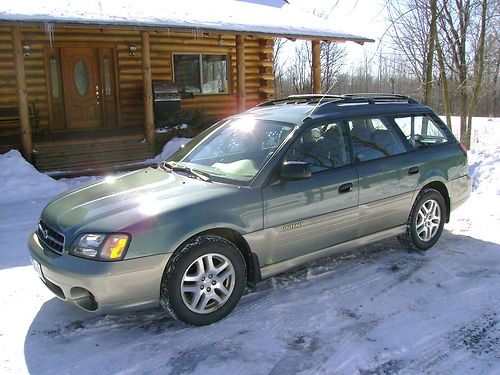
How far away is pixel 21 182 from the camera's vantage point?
833cm

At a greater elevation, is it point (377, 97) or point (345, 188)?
point (377, 97)

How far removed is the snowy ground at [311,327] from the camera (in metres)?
3.08

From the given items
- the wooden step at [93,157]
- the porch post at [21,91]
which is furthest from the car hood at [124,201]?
the wooden step at [93,157]

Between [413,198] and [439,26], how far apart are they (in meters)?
14.2

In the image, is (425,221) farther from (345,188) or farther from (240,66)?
(240,66)

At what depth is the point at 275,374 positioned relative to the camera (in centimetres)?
296

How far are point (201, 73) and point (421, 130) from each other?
995 cm

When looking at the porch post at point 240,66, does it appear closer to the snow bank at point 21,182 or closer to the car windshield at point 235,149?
the snow bank at point 21,182

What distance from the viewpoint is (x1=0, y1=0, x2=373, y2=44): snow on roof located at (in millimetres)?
9000

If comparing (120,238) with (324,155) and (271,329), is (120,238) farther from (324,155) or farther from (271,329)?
(324,155)

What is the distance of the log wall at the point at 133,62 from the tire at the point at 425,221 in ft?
24.9

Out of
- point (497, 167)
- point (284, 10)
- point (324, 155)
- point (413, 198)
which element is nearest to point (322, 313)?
point (324, 155)

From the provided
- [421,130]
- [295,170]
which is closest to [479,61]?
[421,130]

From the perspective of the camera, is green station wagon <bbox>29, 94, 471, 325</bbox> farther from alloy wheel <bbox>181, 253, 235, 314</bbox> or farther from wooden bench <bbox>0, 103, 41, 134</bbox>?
wooden bench <bbox>0, 103, 41, 134</bbox>
